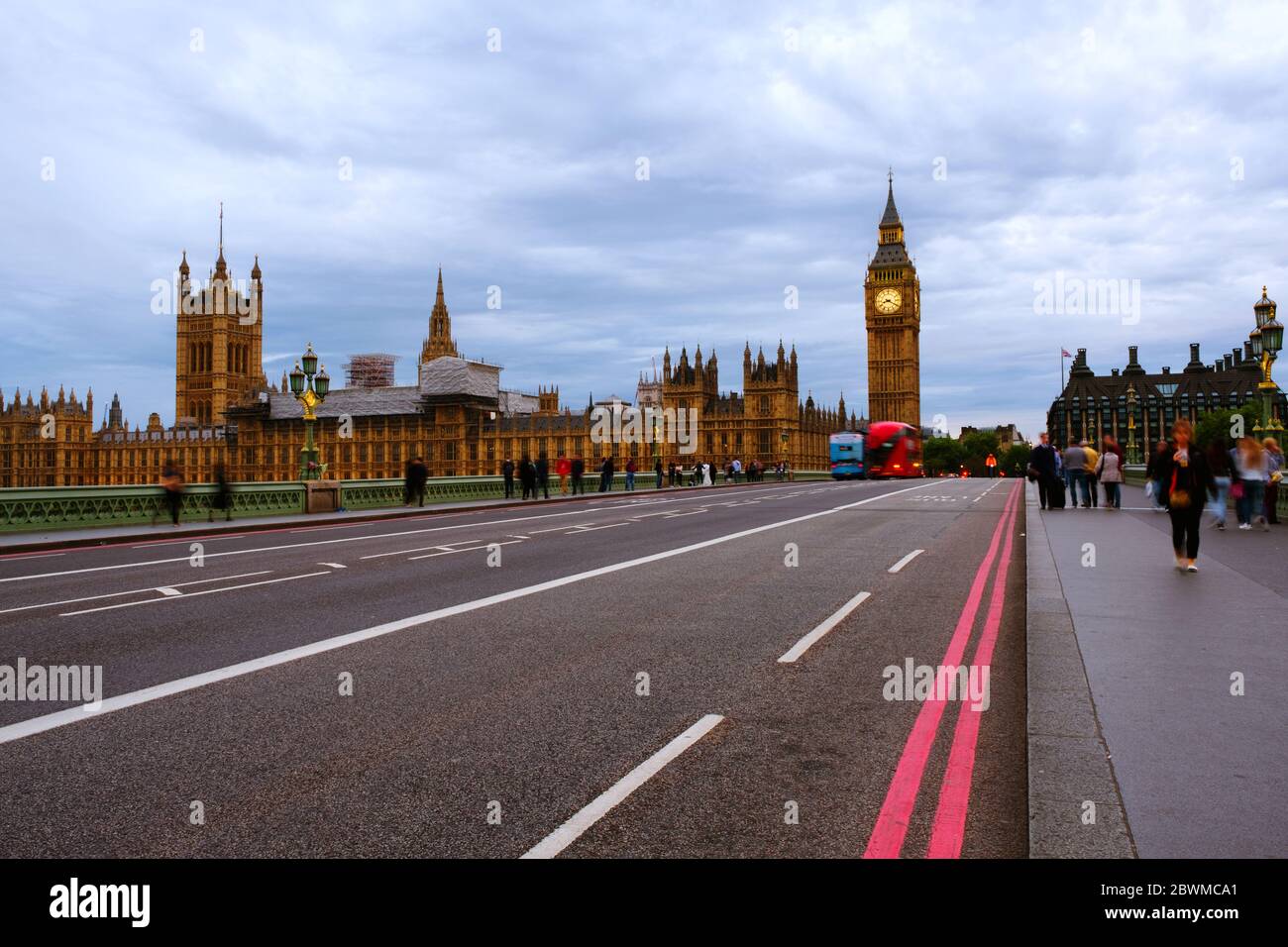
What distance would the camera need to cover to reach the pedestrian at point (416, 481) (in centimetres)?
3091

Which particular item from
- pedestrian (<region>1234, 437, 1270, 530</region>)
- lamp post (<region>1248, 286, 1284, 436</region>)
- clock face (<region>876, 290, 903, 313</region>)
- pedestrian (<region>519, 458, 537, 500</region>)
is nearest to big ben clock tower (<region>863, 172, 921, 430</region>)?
clock face (<region>876, 290, 903, 313</region>)

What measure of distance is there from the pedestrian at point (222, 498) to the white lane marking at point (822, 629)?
19.3 m

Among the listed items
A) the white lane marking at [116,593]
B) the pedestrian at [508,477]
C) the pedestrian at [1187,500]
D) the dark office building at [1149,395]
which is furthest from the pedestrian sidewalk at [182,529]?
the dark office building at [1149,395]

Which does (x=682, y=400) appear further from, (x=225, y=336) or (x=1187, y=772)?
(x=1187, y=772)

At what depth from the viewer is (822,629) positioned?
8375 mm

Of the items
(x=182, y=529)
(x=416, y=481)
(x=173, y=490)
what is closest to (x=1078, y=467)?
(x=416, y=481)

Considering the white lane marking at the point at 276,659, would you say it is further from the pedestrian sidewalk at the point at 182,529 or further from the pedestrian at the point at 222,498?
the pedestrian at the point at 222,498

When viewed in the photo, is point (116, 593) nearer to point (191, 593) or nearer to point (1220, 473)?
point (191, 593)

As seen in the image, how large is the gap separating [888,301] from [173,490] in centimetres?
15138

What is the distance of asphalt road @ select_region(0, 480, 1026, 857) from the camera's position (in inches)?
153

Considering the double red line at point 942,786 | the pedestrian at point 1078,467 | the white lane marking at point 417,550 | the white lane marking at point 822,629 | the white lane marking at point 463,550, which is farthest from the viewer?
the pedestrian at point 1078,467

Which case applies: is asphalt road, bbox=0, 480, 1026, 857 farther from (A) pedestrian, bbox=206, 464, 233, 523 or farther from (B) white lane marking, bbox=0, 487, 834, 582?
(A) pedestrian, bbox=206, 464, 233, 523
